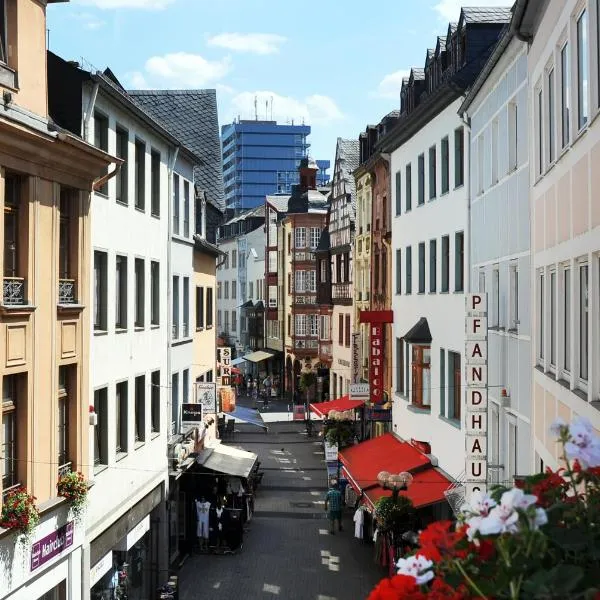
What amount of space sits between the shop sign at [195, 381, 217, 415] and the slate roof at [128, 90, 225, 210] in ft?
32.7

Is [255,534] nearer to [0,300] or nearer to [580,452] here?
[0,300]

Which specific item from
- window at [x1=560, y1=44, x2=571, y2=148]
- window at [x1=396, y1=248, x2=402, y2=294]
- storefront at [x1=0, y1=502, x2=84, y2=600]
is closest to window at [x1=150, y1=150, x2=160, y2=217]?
storefront at [x1=0, y1=502, x2=84, y2=600]

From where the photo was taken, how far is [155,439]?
26.4 metres

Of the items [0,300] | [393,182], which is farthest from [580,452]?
[393,182]

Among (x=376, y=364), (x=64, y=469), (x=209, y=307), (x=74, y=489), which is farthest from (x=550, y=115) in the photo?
(x=209, y=307)

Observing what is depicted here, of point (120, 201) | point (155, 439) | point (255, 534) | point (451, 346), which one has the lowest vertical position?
point (255, 534)

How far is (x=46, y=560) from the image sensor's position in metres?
16.9

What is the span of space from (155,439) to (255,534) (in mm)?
6461

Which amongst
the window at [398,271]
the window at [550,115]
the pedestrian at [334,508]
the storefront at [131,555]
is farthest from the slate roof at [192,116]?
the window at [550,115]

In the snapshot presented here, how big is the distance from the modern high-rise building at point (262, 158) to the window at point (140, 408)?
546 ft

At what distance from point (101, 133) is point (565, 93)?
10.6 meters

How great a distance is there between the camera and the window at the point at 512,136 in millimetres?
20125

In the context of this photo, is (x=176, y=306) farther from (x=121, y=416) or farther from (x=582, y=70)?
(x=582, y=70)

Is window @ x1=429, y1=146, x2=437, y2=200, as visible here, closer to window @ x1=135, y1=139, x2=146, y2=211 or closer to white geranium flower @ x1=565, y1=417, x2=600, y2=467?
window @ x1=135, y1=139, x2=146, y2=211
